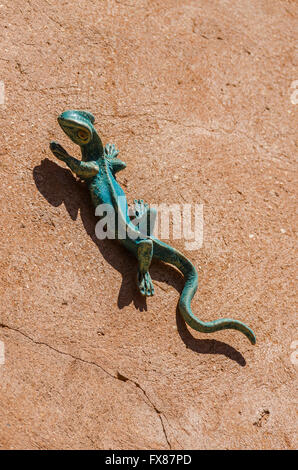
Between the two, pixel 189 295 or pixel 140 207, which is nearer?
pixel 189 295

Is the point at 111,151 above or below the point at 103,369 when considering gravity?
above

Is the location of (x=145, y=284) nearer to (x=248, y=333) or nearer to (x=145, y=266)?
(x=145, y=266)

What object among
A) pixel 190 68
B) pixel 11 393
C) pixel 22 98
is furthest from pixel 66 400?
pixel 190 68

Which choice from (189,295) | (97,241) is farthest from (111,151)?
(189,295)

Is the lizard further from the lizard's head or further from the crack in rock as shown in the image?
the crack in rock

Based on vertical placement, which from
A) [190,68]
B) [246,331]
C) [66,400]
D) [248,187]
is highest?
[190,68]

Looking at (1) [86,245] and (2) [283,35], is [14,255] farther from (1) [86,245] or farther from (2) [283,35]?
(2) [283,35]
